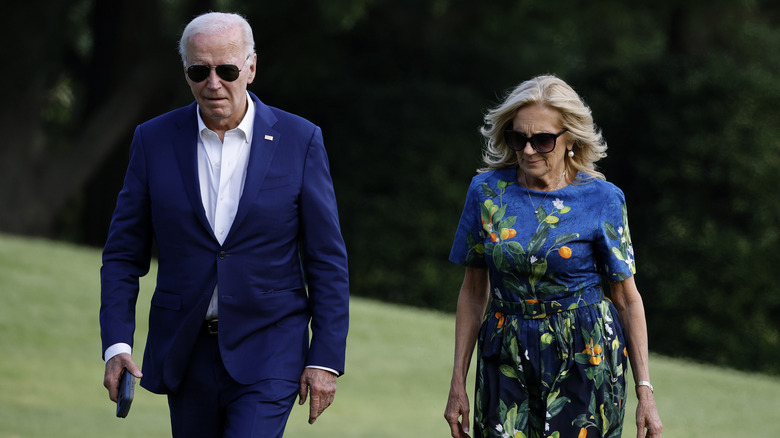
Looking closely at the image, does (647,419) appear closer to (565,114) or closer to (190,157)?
(565,114)

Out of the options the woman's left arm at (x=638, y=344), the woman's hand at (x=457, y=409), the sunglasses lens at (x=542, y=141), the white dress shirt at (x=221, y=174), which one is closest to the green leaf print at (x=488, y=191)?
the sunglasses lens at (x=542, y=141)

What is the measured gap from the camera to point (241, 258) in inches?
148

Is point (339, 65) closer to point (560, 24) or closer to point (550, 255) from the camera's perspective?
point (560, 24)

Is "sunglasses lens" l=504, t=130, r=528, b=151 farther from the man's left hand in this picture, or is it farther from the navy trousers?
the navy trousers

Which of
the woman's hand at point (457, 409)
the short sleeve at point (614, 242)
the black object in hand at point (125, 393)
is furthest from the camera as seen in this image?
the woman's hand at point (457, 409)

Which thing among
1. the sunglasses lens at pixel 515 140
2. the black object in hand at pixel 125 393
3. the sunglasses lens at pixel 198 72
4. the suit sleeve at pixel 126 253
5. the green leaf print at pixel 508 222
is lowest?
the black object in hand at pixel 125 393

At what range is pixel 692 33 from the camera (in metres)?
15.6

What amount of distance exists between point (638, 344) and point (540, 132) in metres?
0.78

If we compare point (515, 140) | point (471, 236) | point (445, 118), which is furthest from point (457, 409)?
point (445, 118)

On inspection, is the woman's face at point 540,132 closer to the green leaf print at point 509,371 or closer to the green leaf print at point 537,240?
the green leaf print at point 537,240

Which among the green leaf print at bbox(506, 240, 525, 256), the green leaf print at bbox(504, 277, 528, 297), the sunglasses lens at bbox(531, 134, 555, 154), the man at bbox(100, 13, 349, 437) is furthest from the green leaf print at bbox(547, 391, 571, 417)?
the sunglasses lens at bbox(531, 134, 555, 154)

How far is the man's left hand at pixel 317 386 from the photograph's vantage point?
150 inches

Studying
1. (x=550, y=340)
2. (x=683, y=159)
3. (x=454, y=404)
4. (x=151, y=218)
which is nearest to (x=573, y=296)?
(x=550, y=340)

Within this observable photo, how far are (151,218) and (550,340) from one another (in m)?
1.38
